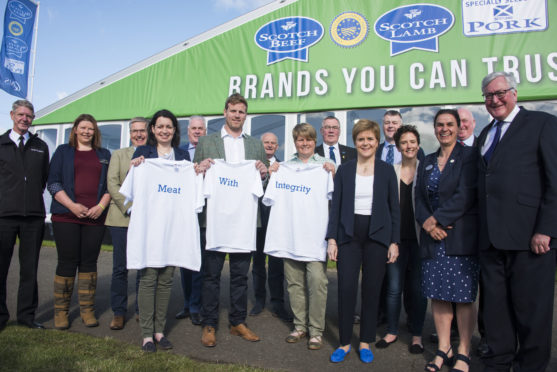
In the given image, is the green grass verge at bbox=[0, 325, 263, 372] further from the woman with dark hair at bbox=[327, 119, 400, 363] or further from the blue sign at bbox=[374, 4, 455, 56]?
the blue sign at bbox=[374, 4, 455, 56]

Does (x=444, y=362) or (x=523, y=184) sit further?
(x=444, y=362)

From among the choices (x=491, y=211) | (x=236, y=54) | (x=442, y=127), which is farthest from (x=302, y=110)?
(x=491, y=211)

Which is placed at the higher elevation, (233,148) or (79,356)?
(233,148)

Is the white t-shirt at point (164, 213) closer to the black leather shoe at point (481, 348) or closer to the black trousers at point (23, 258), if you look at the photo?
the black trousers at point (23, 258)

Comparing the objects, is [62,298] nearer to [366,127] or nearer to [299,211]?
[299,211]

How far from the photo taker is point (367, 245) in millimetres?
3445

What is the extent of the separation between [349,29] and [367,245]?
667cm

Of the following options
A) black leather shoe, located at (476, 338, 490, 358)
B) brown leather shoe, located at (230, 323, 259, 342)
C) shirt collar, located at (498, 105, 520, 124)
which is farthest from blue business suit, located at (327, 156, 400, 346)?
black leather shoe, located at (476, 338, 490, 358)

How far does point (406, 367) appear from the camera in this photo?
3248 mm

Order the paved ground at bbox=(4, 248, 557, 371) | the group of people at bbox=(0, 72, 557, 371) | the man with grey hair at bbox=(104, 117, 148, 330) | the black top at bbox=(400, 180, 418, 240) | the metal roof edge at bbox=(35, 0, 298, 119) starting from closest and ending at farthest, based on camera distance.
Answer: the group of people at bbox=(0, 72, 557, 371) → the paved ground at bbox=(4, 248, 557, 371) → the black top at bbox=(400, 180, 418, 240) → the man with grey hair at bbox=(104, 117, 148, 330) → the metal roof edge at bbox=(35, 0, 298, 119)

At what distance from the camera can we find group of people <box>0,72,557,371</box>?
9.08 feet

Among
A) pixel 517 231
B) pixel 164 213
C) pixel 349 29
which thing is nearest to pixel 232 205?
pixel 164 213

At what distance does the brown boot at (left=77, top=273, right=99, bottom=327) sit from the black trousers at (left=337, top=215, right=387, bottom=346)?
109 inches

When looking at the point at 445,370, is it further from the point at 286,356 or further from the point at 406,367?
the point at 286,356
